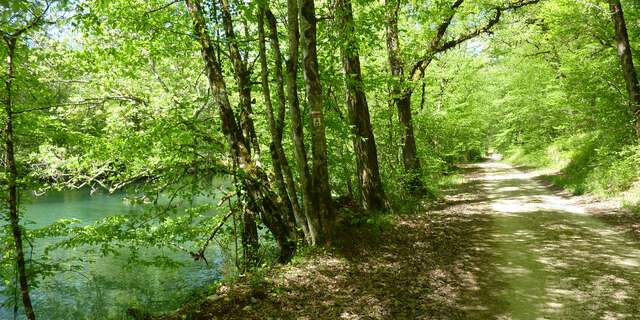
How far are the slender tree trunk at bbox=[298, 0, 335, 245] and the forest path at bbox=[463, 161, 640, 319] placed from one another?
103 inches

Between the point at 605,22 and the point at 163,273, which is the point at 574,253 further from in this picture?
the point at 163,273

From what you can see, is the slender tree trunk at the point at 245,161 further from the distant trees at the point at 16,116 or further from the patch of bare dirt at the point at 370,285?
the distant trees at the point at 16,116

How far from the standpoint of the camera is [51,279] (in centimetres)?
1016

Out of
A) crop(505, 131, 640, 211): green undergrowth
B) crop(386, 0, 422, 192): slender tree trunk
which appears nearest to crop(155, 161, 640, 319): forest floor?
crop(505, 131, 640, 211): green undergrowth

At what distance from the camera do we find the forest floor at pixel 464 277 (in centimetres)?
411

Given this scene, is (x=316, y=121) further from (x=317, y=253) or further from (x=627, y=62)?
(x=627, y=62)

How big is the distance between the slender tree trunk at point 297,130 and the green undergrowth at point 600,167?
765 centimetres

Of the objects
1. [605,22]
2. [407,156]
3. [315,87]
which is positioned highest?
[605,22]

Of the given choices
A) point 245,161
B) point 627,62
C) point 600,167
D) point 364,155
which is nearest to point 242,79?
point 245,161

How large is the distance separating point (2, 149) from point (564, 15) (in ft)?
52.1

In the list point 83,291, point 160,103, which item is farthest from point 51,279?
point 160,103

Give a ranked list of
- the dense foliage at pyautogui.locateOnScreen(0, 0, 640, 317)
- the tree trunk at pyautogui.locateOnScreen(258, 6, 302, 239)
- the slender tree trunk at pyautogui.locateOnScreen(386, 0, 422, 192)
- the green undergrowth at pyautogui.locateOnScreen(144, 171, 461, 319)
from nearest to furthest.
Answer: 1. the green undergrowth at pyautogui.locateOnScreen(144, 171, 461, 319)
2. the dense foliage at pyautogui.locateOnScreen(0, 0, 640, 317)
3. the tree trunk at pyautogui.locateOnScreen(258, 6, 302, 239)
4. the slender tree trunk at pyautogui.locateOnScreen(386, 0, 422, 192)

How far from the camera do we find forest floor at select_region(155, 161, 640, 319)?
4109 mm

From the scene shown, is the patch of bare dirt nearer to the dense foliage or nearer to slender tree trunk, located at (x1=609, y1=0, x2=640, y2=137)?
the dense foliage
